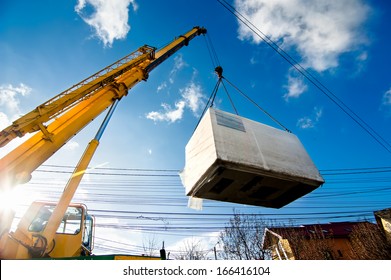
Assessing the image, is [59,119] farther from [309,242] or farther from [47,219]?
[309,242]

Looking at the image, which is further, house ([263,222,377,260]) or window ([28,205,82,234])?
house ([263,222,377,260])

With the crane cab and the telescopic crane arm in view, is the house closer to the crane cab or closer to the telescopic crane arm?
the crane cab

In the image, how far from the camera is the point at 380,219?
628 inches

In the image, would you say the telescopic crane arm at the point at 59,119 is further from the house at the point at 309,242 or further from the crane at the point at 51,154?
the house at the point at 309,242

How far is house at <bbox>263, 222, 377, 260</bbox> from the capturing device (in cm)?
1883

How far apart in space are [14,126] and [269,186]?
4774 millimetres

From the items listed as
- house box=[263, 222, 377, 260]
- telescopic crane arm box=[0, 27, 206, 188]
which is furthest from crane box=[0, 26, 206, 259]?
house box=[263, 222, 377, 260]

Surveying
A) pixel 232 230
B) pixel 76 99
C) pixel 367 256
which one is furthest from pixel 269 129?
pixel 232 230

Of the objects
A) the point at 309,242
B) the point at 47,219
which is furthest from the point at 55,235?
the point at 309,242

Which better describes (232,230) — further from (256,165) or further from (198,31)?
(256,165)

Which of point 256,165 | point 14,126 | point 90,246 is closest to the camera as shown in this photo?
point 256,165

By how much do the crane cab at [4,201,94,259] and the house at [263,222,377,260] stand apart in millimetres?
17154

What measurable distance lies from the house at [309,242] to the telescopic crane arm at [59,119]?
18329 millimetres

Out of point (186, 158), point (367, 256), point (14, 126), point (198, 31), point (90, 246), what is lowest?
point (367, 256)
